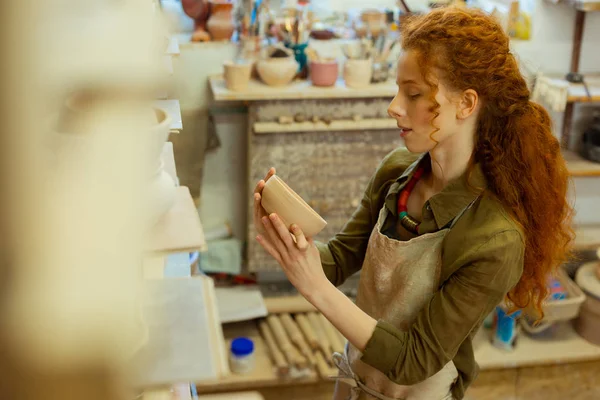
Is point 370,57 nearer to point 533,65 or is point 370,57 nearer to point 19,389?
point 533,65

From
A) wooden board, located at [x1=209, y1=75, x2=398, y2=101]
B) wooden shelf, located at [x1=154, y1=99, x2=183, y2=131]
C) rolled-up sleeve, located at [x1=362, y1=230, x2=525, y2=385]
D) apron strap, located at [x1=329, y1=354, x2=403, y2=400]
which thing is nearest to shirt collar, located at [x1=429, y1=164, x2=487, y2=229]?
rolled-up sleeve, located at [x1=362, y1=230, x2=525, y2=385]

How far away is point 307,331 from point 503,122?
183cm

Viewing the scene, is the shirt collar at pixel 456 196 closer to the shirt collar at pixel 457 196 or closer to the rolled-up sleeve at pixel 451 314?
the shirt collar at pixel 457 196

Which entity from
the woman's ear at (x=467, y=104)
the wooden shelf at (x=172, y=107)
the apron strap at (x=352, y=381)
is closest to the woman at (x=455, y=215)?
the woman's ear at (x=467, y=104)

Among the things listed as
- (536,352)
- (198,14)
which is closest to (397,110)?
(198,14)

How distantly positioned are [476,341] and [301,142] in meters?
1.26

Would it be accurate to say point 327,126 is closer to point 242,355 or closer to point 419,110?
point 242,355

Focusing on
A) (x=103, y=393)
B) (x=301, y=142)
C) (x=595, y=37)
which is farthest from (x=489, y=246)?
(x=595, y=37)

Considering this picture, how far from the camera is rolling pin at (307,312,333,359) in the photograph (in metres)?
2.88

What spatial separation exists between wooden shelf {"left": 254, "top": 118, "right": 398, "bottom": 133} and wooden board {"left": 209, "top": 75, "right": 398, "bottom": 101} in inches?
4.2

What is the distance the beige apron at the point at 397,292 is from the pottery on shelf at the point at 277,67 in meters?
1.38

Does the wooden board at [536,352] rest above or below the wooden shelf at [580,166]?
below

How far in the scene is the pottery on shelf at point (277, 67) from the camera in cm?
272

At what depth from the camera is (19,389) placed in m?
0.25
